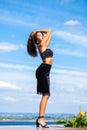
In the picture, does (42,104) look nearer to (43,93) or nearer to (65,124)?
(43,93)

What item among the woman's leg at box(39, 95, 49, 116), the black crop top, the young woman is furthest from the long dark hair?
the woman's leg at box(39, 95, 49, 116)

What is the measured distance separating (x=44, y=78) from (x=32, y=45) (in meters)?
1.12

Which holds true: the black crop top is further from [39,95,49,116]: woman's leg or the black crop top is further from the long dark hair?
[39,95,49,116]: woman's leg

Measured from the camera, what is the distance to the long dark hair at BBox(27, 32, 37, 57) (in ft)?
44.9

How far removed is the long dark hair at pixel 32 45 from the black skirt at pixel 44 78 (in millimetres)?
672

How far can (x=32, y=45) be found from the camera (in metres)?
13.8

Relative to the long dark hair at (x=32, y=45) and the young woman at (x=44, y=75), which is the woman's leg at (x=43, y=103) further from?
the long dark hair at (x=32, y=45)

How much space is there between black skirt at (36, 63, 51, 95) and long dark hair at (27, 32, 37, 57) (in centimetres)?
67

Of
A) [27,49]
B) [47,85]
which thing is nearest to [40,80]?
[47,85]

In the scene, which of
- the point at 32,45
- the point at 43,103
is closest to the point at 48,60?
the point at 32,45

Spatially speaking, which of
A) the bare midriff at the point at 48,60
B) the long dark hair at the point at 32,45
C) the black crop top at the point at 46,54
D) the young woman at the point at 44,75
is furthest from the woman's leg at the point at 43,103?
the long dark hair at the point at 32,45

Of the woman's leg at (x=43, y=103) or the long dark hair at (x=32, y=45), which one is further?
the long dark hair at (x=32, y=45)

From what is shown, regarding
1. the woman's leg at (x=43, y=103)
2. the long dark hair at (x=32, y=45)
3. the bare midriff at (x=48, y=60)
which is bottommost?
the woman's leg at (x=43, y=103)

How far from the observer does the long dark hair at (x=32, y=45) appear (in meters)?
13.7
